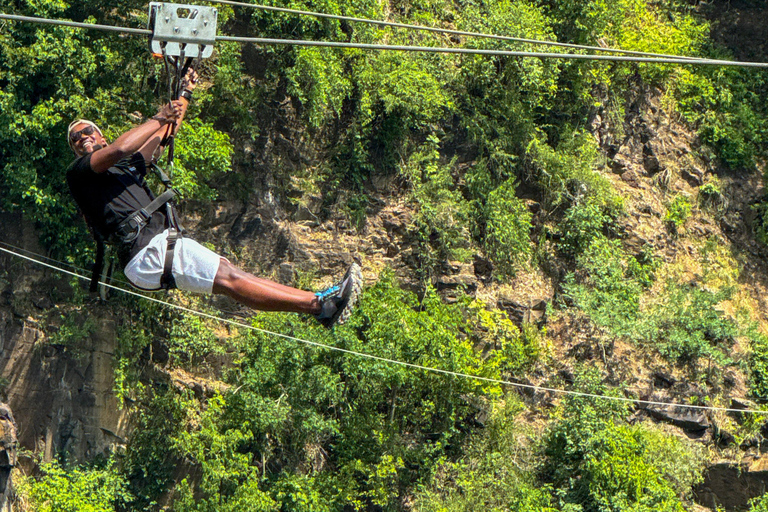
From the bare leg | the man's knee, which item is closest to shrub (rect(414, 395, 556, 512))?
the bare leg

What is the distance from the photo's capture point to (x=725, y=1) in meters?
18.5

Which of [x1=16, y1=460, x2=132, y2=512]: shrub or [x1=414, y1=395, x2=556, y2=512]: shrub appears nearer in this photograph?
[x1=16, y1=460, x2=132, y2=512]: shrub

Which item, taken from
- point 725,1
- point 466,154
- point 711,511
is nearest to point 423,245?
point 466,154

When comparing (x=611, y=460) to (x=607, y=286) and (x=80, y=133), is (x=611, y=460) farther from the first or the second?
(x=80, y=133)

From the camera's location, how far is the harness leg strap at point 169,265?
23.7ft

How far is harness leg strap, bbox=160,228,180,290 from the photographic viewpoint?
7238mm

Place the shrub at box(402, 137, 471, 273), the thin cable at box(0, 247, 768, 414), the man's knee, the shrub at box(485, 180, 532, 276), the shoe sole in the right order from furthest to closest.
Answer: the shrub at box(485, 180, 532, 276), the shrub at box(402, 137, 471, 273), the thin cable at box(0, 247, 768, 414), the shoe sole, the man's knee

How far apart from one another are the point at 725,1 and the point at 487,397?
8.09 meters

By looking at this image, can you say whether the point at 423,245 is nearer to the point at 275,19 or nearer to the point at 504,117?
the point at 504,117

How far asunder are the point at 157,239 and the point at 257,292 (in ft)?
2.33

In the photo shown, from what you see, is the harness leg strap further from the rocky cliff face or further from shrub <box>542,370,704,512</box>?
shrub <box>542,370,704,512</box>

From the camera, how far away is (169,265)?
7.23 metres

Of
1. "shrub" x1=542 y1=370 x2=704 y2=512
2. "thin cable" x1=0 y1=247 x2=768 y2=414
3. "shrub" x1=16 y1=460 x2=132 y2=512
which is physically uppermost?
"thin cable" x1=0 y1=247 x2=768 y2=414

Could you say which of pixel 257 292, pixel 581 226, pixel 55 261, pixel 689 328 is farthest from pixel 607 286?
pixel 257 292
